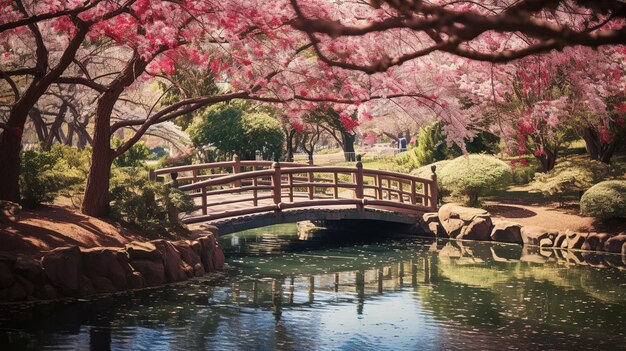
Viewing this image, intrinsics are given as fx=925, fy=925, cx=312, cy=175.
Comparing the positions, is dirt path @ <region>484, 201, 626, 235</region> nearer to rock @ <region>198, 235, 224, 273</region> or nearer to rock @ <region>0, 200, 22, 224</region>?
rock @ <region>198, 235, 224, 273</region>

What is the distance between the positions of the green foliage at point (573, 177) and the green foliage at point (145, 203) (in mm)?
10769

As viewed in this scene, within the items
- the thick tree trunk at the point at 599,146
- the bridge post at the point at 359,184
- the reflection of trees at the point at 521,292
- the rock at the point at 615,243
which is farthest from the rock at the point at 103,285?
the thick tree trunk at the point at 599,146

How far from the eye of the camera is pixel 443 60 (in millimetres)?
18250

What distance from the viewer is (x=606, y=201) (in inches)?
851

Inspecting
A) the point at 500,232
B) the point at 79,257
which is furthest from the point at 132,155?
the point at 79,257

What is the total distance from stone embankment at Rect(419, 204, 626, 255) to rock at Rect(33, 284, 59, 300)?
12564 mm

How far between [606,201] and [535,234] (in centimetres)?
200

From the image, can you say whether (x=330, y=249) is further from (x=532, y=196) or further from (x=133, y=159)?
(x=133, y=159)

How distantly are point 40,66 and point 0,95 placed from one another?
11883 millimetres

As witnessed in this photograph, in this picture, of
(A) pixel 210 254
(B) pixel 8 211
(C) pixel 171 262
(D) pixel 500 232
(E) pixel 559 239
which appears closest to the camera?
(B) pixel 8 211

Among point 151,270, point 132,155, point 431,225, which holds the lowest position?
point 151,270

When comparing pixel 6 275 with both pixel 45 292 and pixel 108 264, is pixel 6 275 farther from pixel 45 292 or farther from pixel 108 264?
pixel 108 264

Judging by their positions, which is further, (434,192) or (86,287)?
(434,192)

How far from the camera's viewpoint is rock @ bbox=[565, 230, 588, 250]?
21.9 m
